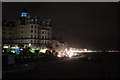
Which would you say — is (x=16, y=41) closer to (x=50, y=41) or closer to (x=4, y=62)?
(x=50, y=41)

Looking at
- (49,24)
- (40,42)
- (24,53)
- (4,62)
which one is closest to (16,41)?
(40,42)

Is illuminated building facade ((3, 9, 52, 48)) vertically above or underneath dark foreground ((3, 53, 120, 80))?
above

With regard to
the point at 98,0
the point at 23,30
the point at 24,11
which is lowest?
the point at 98,0

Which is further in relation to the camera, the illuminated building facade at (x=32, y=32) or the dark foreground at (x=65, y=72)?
the illuminated building facade at (x=32, y=32)

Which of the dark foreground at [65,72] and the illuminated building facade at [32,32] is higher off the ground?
the illuminated building facade at [32,32]

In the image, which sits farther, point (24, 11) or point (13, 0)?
point (24, 11)

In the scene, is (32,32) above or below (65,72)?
above

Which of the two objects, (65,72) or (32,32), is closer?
(65,72)

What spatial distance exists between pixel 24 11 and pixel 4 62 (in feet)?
125

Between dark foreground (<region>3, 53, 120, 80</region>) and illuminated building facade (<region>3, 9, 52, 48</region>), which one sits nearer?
dark foreground (<region>3, 53, 120, 80</region>)

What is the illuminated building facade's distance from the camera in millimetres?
48781

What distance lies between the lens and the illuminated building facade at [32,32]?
48.8 meters

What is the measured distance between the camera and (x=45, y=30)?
51.6 m

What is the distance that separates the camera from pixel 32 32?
160 ft
